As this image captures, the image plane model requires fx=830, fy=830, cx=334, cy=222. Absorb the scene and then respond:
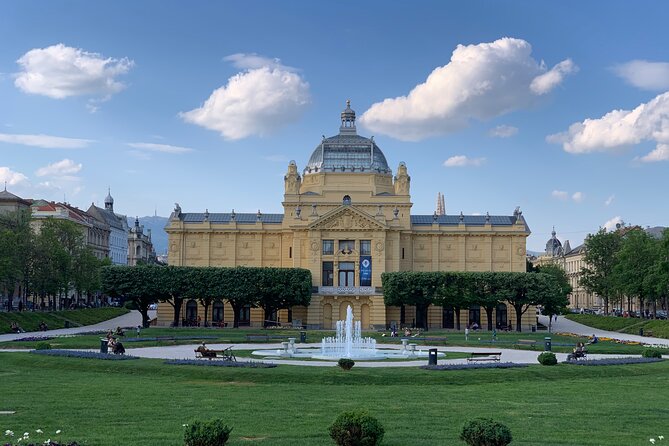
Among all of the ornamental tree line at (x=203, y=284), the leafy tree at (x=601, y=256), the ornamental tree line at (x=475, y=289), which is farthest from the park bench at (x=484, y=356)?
the leafy tree at (x=601, y=256)

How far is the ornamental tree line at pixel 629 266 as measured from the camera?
103 meters

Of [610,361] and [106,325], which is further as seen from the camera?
[106,325]

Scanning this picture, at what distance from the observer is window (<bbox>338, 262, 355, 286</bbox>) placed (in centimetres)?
10688

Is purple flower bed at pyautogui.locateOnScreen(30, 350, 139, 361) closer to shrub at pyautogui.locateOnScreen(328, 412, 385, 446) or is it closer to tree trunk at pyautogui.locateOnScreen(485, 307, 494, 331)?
shrub at pyautogui.locateOnScreen(328, 412, 385, 446)

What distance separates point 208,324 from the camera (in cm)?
10469

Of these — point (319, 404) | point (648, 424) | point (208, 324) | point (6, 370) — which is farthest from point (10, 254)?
point (648, 424)

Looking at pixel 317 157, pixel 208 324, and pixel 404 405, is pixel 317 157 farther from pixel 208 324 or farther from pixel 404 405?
pixel 404 405

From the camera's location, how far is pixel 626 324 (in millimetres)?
103938

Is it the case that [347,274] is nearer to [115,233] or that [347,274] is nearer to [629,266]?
[629,266]

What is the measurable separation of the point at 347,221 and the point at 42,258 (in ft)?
126

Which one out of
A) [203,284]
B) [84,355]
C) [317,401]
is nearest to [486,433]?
[317,401]

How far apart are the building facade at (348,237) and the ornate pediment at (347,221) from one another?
0.42 feet

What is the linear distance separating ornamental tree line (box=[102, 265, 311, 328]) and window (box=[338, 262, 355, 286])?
9294 mm

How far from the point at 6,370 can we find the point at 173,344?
2504 centimetres
